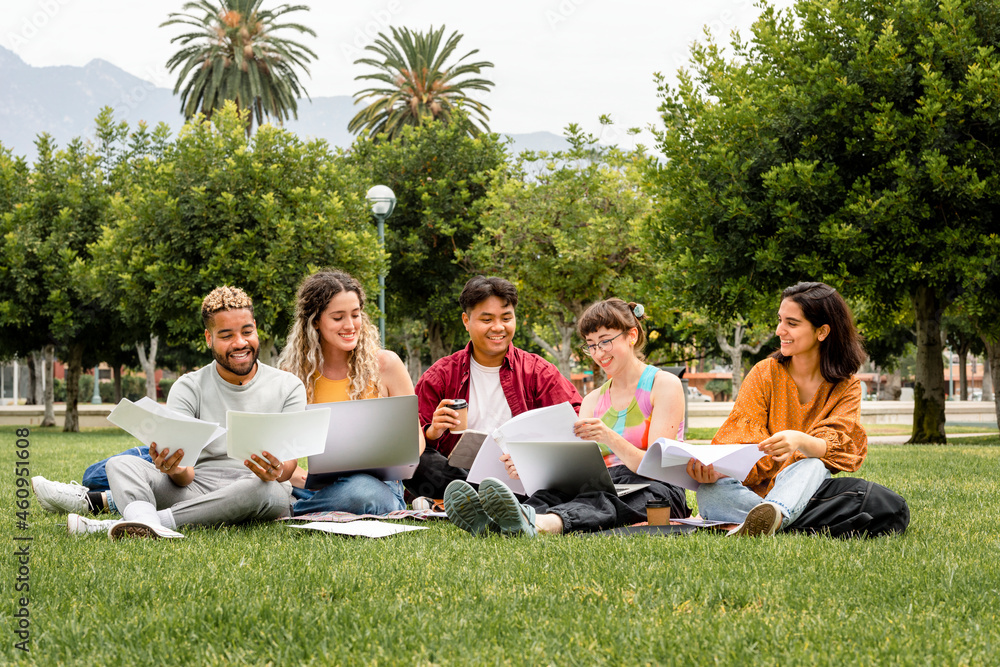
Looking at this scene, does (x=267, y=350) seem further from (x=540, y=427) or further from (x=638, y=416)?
(x=540, y=427)

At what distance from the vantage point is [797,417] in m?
4.96

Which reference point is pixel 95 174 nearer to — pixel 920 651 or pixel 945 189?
pixel 945 189

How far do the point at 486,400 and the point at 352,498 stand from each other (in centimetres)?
115

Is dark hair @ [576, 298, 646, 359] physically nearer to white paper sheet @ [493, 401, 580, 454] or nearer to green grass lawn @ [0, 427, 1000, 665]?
white paper sheet @ [493, 401, 580, 454]

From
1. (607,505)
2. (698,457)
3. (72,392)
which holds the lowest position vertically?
(72,392)

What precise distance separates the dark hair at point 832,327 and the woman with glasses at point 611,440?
0.83 metres

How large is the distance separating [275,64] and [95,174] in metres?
10.9

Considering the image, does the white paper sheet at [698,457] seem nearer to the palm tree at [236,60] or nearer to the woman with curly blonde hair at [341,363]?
the woman with curly blonde hair at [341,363]

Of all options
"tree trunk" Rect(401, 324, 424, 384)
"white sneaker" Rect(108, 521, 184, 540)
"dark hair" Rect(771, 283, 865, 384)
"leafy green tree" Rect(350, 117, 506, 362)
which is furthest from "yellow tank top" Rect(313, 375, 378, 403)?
"tree trunk" Rect(401, 324, 424, 384)

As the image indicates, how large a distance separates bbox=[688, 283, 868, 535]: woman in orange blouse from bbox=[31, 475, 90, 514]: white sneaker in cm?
394

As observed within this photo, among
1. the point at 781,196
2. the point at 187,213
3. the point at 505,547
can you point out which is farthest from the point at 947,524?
the point at 187,213

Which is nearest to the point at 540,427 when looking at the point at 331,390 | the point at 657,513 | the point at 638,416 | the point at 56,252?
the point at 638,416

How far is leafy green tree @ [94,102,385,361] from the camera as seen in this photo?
17.5 metres

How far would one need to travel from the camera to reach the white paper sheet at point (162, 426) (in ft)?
14.3
